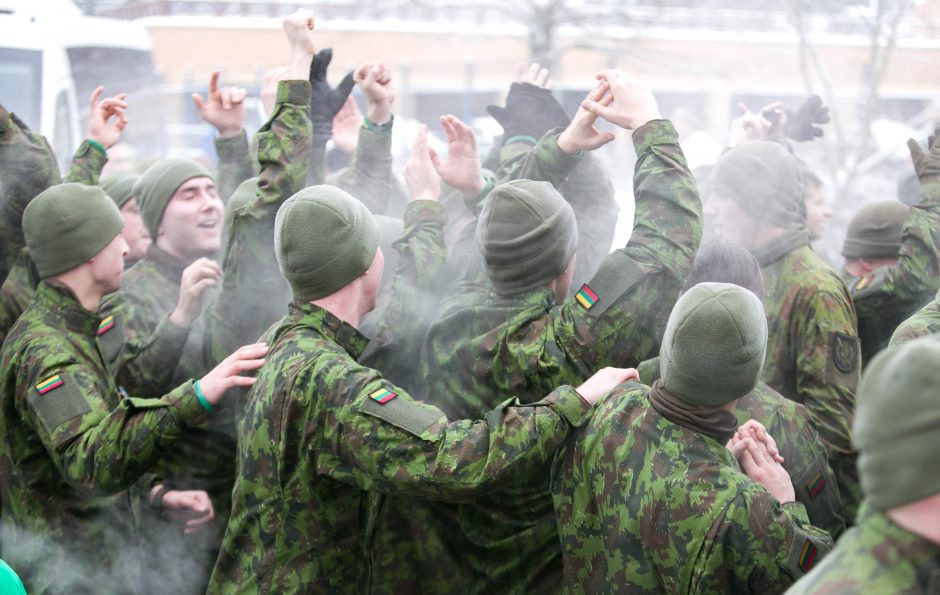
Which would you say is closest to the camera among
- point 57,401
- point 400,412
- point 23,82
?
point 400,412

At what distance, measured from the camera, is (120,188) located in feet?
15.8

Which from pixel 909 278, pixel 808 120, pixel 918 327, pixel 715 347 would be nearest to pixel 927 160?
pixel 909 278

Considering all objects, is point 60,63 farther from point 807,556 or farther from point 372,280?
point 807,556

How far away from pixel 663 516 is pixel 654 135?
1.13 m

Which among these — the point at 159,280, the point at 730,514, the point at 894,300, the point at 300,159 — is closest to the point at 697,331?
the point at 730,514

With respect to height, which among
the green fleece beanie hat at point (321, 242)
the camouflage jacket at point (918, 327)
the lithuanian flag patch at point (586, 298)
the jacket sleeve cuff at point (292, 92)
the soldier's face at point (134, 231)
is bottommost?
the soldier's face at point (134, 231)

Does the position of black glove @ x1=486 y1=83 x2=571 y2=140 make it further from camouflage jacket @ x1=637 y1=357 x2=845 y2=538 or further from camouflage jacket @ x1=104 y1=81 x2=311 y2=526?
camouflage jacket @ x1=637 y1=357 x2=845 y2=538

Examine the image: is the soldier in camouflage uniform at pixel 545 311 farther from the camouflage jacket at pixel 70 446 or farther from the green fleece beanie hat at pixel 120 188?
the green fleece beanie hat at pixel 120 188

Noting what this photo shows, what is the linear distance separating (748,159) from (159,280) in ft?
8.00

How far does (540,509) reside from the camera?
2.91 m

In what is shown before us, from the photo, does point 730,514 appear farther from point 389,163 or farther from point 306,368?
point 389,163

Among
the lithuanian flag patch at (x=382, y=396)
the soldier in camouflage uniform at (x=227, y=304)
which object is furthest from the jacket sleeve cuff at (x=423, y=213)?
the lithuanian flag patch at (x=382, y=396)

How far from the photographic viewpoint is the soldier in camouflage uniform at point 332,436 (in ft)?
8.01

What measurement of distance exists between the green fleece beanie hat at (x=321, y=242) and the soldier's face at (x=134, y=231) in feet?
7.42
